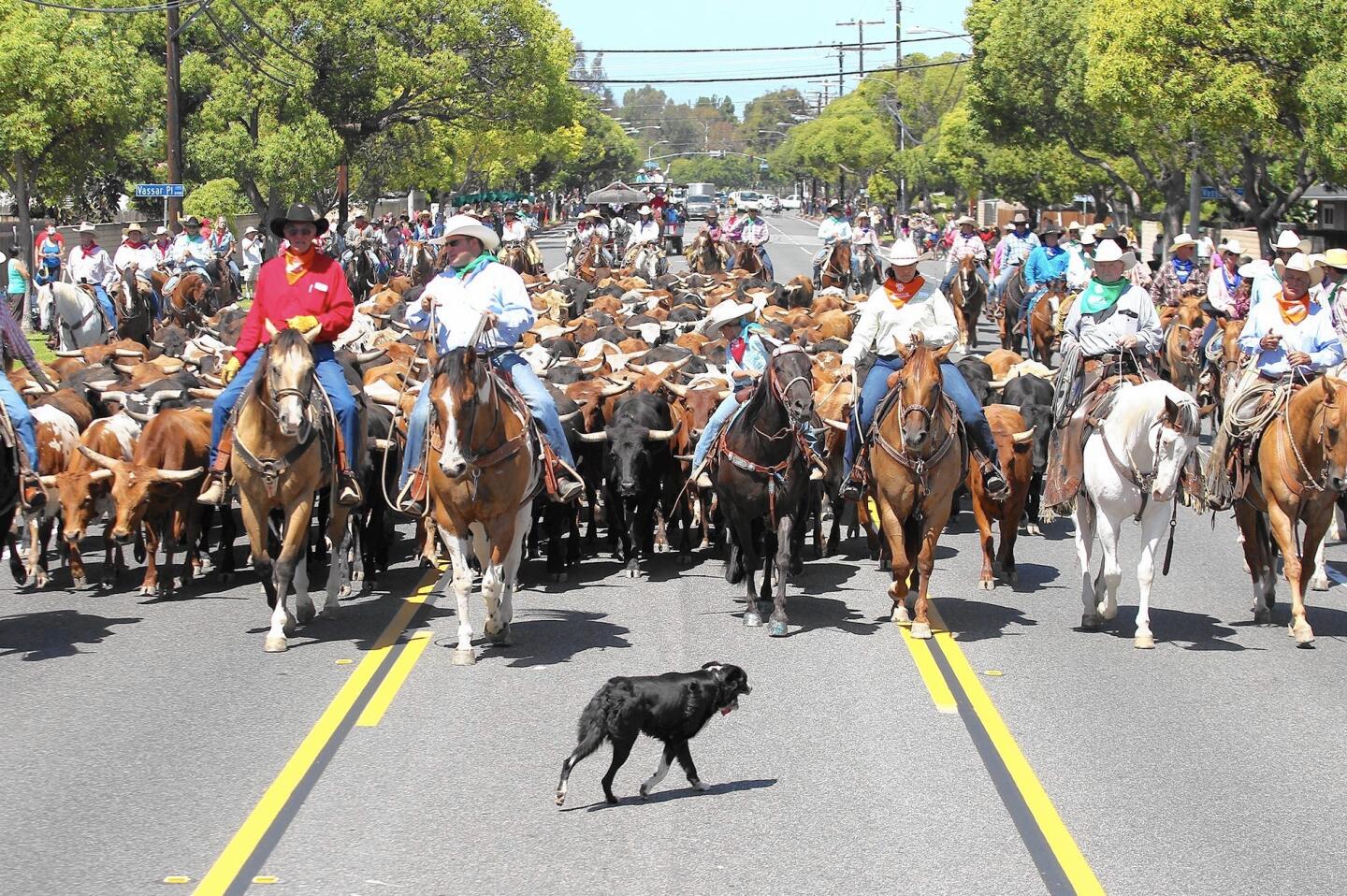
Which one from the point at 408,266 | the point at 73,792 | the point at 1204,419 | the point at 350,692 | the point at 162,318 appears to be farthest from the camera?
the point at 408,266

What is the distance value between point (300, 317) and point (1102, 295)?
5.82m

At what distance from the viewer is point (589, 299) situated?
3067cm

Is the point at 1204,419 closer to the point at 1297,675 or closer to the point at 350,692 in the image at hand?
the point at 1297,675

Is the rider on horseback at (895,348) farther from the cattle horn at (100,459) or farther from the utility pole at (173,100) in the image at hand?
the utility pole at (173,100)

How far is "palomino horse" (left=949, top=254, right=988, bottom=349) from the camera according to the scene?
32.8 m

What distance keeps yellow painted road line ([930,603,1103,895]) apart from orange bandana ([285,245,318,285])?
5.03m

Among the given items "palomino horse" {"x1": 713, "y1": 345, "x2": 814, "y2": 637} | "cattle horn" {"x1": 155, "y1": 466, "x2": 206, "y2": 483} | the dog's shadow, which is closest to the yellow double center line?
"palomino horse" {"x1": 713, "y1": 345, "x2": 814, "y2": 637}

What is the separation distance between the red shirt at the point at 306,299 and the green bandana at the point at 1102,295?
212 inches

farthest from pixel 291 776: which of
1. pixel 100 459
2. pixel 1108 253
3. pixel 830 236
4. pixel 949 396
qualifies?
pixel 830 236

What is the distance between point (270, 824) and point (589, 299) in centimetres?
2258

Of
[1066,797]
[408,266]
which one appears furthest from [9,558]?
[408,266]

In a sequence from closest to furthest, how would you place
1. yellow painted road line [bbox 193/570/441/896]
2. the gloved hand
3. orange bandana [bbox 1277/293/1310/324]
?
1. yellow painted road line [bbox 193/570/441/896]
2. orange bandana [bbox 1277/293/1310/324]
3. the gloved hand

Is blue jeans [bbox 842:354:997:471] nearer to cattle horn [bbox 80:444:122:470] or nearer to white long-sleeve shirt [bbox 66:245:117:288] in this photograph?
cattle horn [bbox 80:444:122:470]

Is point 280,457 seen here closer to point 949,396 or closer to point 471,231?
point 471,231
